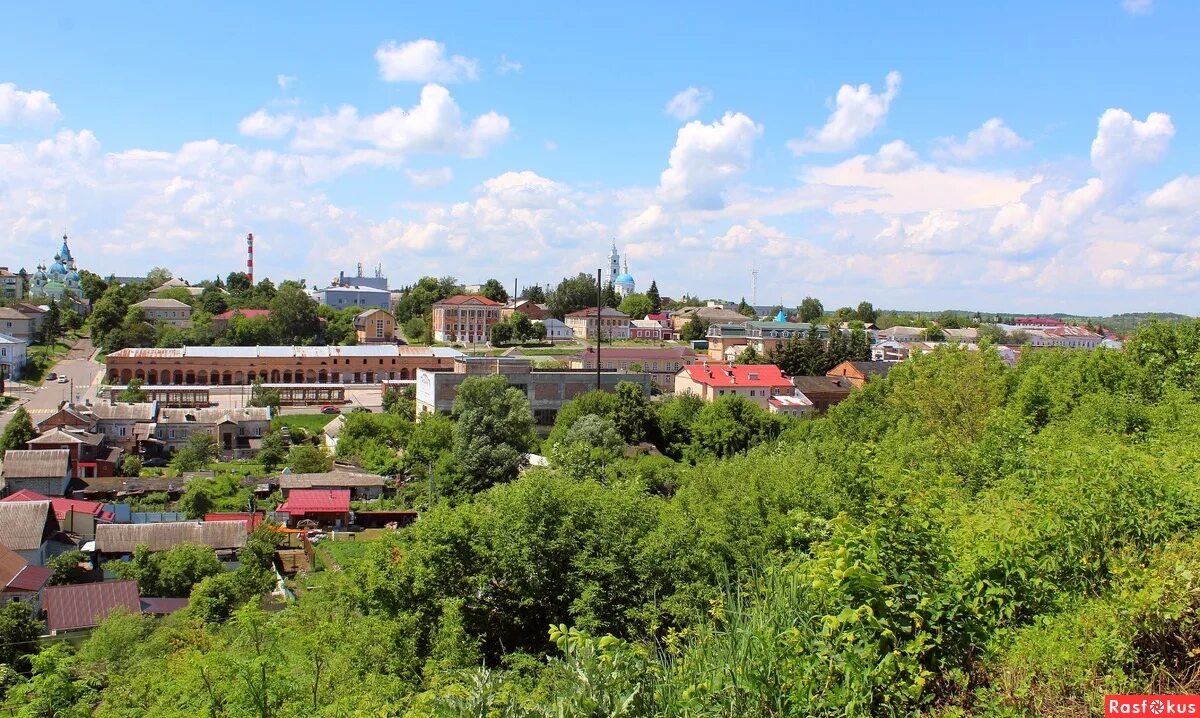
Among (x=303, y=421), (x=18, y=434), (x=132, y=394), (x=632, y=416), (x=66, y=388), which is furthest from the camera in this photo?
(x=66, y=388)

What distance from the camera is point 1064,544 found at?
15.3 feet

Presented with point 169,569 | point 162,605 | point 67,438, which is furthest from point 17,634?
point 67,438

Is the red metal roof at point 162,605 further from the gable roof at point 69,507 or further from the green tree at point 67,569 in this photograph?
the gable roof at point 69,507

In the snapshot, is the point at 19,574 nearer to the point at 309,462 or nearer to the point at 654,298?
the point at 309,462

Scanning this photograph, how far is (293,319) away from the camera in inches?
2232

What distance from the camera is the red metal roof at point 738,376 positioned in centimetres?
3503

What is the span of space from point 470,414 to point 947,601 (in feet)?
66.2

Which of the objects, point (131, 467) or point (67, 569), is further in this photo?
point (131, 467)

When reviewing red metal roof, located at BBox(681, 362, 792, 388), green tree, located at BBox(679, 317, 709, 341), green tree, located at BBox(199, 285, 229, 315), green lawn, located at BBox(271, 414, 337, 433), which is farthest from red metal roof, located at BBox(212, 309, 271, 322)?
red metal roof, located at BBox(681, 362, 792, 388)

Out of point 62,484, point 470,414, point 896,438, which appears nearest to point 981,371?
point 896,438

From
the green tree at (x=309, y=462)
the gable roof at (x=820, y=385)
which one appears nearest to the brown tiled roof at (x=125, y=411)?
the green tree at (x=309, y=462)

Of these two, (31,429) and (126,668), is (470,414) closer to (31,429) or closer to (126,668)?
(126,668)

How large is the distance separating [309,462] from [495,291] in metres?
46.9

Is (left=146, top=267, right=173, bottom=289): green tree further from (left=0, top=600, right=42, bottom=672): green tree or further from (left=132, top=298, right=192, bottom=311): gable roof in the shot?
(left=0, top=600, right=42, bottom=672): green tree
